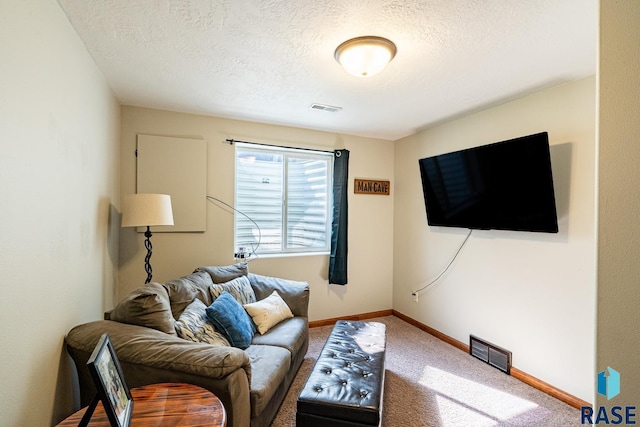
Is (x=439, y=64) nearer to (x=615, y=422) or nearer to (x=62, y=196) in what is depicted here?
(x=615, y=422)

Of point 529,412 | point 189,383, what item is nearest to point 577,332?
point 529,412

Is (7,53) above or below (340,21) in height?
below

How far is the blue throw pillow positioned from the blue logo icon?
1.96m

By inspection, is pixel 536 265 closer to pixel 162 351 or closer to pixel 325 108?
pixel 325 108

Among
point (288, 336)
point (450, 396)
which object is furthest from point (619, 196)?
point (288, 336)

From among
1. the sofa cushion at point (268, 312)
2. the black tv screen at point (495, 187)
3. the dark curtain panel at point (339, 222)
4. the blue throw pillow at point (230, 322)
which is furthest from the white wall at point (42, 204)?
the black tv screen at point (495, 187)

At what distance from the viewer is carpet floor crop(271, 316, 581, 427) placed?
80.2 inches

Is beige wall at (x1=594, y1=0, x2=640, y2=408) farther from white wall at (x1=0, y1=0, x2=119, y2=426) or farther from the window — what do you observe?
the window

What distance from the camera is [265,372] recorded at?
6.11ft

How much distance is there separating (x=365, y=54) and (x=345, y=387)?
2013 millimetres

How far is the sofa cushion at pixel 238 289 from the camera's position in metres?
2.53

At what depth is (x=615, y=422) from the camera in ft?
2.89

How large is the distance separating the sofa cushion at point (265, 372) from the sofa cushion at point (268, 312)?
0.30m

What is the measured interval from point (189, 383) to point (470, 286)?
8.99 ft
